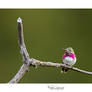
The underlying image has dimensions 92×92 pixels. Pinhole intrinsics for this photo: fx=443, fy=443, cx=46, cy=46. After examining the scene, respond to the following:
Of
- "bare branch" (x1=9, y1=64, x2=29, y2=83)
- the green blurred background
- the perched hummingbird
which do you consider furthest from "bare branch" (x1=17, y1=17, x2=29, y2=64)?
the green blurred background

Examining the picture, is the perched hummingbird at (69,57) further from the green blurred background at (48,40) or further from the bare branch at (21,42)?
the bare branch at (21,42)

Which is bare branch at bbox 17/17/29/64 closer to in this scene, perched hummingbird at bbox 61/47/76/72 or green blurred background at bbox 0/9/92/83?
perched hummingbird at bbox 61/47/76/72

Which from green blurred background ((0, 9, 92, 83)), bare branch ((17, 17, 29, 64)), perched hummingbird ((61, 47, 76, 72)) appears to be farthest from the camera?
green blurred background ((0, 9, 92, 83))

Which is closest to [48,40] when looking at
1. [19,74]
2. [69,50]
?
[69,50]

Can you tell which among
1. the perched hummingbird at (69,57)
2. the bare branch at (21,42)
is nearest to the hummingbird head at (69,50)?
the perched hummingbird at (69,57)

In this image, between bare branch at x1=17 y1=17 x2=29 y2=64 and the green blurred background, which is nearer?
bare branch at x1=17 y1=17 x2=29 y2=64
